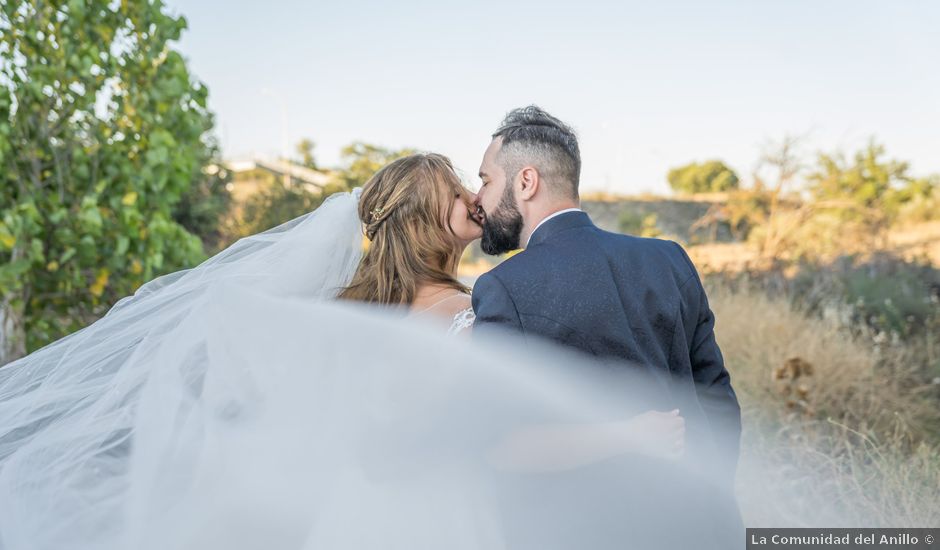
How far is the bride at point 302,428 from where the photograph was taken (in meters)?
1.97

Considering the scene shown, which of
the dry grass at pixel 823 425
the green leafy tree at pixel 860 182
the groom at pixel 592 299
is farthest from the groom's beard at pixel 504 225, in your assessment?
the green leafy tree at pixel 860 182

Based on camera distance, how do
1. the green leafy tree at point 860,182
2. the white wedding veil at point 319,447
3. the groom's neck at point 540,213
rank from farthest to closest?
1. the green leafy tree at point 860,182
2. the groom's neck at point 540,213
3. the white wedding veil at point 319,447

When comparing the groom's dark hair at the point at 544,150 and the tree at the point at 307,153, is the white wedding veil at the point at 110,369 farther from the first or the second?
the tree at the point at 307,153

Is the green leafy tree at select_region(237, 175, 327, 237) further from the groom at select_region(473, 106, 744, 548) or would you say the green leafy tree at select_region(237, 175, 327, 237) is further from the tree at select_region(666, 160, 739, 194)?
the tree at select_region(666, 160, 739, 194)

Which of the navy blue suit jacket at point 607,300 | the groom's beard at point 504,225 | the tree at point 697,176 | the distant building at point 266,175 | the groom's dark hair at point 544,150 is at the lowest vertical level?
the tree at point 697,176

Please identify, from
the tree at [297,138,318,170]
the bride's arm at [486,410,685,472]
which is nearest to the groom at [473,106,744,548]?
the bride's arm at [486,410,685,472]

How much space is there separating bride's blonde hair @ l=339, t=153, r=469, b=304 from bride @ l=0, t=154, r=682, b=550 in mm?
23

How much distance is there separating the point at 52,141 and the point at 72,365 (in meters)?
1.79

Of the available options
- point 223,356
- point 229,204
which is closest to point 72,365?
point 223,356

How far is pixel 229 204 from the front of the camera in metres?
16.5

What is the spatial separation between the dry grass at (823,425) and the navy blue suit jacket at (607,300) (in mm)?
1501

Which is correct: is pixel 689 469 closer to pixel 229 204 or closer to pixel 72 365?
pixel 72 365

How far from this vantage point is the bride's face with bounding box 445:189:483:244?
2.55 metres

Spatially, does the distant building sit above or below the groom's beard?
below
